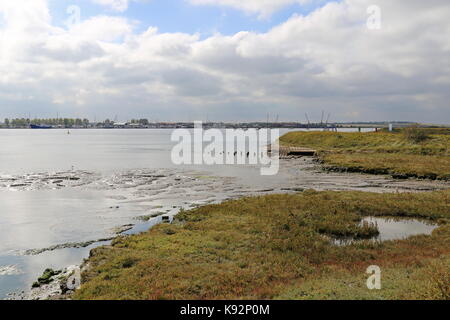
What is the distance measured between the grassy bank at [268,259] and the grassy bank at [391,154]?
94.8 ft

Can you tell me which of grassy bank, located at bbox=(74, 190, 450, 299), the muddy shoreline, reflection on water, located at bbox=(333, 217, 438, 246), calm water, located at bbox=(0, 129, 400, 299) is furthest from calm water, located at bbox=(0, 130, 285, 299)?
reflection on water, located at bbox=(333, 217, 438, 246)

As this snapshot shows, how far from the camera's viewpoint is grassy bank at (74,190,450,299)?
1278cm

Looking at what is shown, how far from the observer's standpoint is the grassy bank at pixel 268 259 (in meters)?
12.8

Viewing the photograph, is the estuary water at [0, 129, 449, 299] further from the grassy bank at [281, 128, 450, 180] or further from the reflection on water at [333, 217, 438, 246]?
the reflection on water at [333, 217, 438, 246]

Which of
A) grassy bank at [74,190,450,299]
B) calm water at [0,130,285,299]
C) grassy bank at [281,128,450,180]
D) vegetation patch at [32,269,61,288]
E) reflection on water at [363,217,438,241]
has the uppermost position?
grassy bank at [281,128,450,180]

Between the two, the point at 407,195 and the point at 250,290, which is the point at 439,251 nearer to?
the point at 250,290

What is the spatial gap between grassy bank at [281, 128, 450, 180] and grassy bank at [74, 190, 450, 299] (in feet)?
94.8

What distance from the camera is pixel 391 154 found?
74.4 m

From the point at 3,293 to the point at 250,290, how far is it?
36.1ft

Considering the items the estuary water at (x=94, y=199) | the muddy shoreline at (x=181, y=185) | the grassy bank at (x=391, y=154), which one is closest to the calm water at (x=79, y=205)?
the estuary water at (x=94, y=199)

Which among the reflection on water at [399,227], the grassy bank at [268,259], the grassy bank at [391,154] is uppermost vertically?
the grassy bank at [391,154]

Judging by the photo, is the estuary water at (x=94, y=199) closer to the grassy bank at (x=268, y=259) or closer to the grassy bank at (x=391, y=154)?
the grassy bank at (x=268, y=259)
